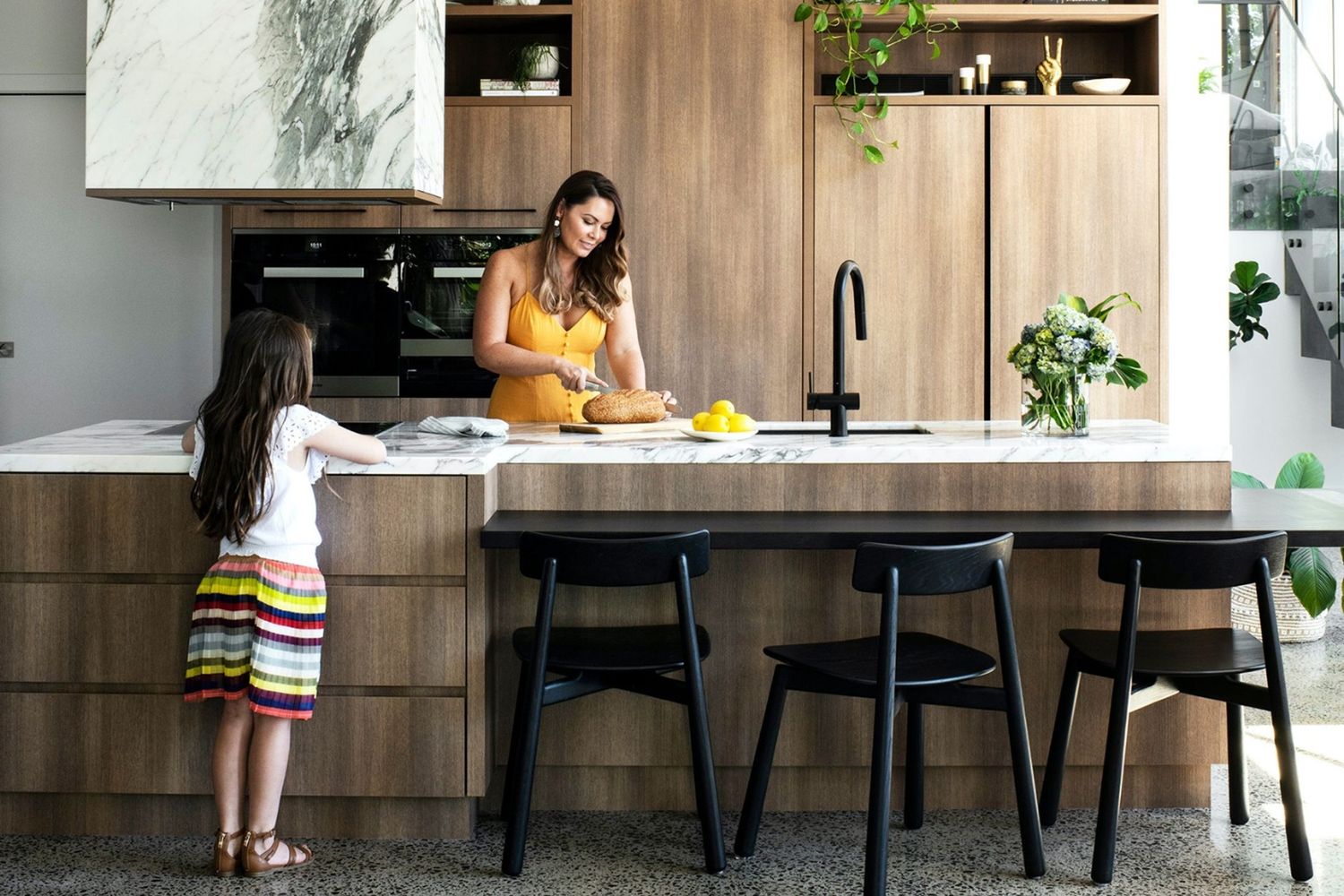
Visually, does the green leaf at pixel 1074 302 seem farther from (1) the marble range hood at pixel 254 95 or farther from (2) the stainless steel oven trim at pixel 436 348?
(2) the stainless steel oven trim at pixel 436 348

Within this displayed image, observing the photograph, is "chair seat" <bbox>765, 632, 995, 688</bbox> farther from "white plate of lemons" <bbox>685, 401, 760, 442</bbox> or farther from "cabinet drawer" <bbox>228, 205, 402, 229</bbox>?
"cabinet drawer" <bbox>228, 205, 402, 229</bbox>

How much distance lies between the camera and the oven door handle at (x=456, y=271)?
482cm

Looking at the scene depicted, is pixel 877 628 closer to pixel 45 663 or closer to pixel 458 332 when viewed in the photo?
pixel 45 663

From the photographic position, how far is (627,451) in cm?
303

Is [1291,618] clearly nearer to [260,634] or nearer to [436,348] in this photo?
[436,348]

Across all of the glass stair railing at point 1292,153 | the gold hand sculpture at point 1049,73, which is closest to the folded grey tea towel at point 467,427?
the gold hand sculpture at point 1049,73

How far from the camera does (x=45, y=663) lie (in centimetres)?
289

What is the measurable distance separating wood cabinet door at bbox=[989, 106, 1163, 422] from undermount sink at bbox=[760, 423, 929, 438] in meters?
1.37

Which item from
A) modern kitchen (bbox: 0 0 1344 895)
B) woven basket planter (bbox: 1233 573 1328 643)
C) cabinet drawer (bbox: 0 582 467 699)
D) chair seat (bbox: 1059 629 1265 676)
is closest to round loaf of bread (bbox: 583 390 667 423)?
modern kitchen (bbox: 0 0 1344 895)

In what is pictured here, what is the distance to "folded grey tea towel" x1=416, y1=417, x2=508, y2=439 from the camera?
3.16 metres

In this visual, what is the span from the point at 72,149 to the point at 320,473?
10.9ft

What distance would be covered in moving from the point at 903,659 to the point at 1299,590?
247 centimetres

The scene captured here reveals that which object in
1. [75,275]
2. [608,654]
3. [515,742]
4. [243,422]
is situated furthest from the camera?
[75,275]

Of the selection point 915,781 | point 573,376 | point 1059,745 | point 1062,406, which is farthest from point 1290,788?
point 573,376
